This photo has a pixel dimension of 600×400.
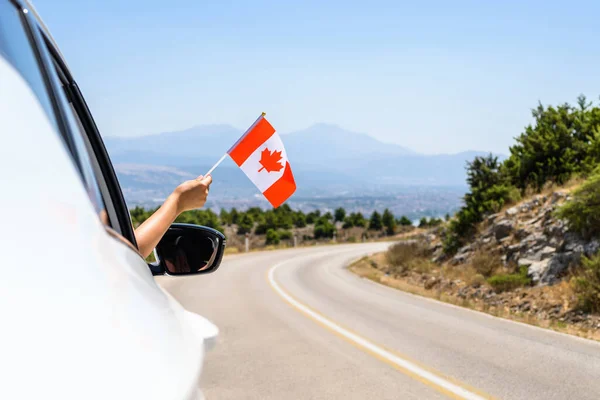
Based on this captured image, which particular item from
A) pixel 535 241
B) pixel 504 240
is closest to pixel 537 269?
pixel 535 241

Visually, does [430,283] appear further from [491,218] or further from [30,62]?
[30,62]

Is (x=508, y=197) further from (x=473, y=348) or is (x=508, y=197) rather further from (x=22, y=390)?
(x=22, y=390)

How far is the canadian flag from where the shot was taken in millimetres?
4129

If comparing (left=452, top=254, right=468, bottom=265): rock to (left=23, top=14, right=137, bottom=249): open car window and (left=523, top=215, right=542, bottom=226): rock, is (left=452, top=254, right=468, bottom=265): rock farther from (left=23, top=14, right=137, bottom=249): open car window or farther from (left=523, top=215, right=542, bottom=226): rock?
(left=23, top=14, right=137, bottom=249): open car window

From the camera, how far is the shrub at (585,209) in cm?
1448

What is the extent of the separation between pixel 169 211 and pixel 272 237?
54.6 meters

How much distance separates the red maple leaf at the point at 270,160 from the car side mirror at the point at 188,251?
4.98ft

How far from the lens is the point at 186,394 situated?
1.09 meters

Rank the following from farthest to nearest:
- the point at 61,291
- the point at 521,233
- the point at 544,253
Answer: the point at 521,233 → the point at 544,253 → the point at 61,291

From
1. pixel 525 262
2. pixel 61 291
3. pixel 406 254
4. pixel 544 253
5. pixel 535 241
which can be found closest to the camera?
pixel 61 291

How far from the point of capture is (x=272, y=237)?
5703 cm

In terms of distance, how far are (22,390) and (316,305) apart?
13633 millimetres

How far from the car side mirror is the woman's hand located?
94mm

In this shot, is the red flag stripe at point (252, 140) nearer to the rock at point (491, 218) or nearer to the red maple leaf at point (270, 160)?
the red maple leaf at point (270, 160)
